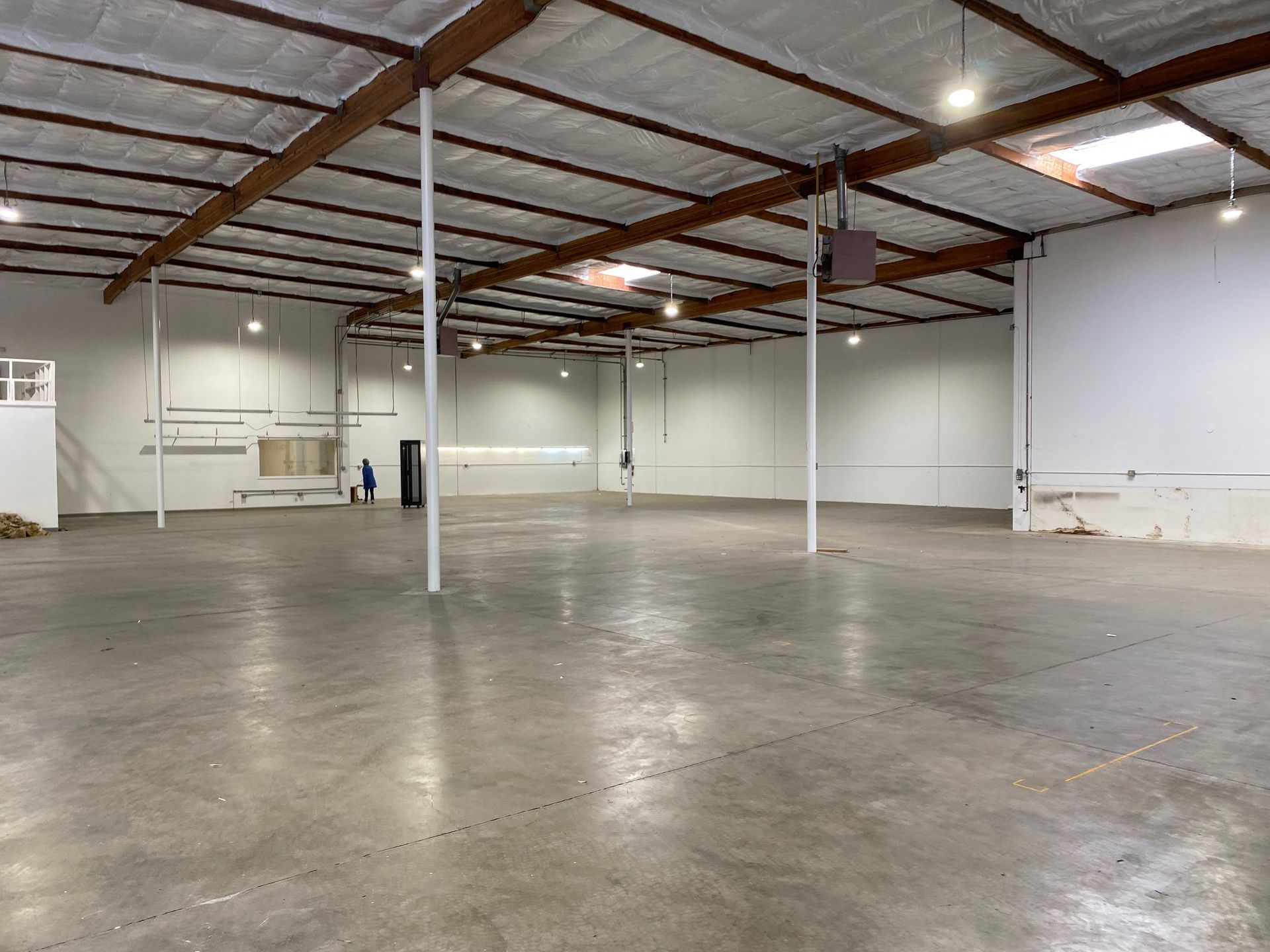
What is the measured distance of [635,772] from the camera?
356 centimetres

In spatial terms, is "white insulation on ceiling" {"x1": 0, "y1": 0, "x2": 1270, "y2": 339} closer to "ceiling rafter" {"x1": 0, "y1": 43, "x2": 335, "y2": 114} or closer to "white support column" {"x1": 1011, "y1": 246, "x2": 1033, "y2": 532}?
"ceiling rafter" {"x1": 0, "y1": 43, "x2": 335, "y2": 114}

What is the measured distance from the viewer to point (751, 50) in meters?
7.95

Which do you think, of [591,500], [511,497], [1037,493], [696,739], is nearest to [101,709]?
[696,739]

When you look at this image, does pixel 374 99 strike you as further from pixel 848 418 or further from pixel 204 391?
pixel 848 418

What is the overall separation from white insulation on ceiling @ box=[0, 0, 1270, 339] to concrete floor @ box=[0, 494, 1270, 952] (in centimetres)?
534

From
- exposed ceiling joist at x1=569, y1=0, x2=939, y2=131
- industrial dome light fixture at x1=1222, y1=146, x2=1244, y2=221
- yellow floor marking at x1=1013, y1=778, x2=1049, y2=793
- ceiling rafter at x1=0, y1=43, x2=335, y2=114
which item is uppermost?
ceiling rafter at x1=0, y1=43, x2=335, y2=114

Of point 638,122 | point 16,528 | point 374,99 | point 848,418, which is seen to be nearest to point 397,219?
point 374,99

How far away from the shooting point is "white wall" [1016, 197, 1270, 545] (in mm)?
12250

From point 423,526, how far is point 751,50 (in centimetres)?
1129

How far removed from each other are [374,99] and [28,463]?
11.5 m

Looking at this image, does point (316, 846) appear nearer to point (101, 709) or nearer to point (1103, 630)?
point (101, 709)

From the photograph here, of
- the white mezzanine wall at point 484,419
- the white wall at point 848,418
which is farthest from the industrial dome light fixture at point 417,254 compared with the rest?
the white wall at point 848,418

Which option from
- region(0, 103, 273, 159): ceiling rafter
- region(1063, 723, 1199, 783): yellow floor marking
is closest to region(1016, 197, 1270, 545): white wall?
region(1063, 723, 1199, 783): yellow floor marking

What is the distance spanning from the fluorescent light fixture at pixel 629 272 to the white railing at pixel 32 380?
10.8 m
